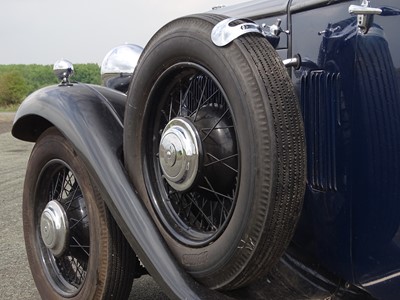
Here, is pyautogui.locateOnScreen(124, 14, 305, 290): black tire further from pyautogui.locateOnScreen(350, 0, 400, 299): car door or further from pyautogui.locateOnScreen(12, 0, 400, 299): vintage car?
pyautogui.locateOnScreen(350, 0, 400, 299): car door

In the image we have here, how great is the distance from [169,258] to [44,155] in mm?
998

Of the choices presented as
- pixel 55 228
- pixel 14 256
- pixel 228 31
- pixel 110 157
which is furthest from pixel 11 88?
pixel 228 31

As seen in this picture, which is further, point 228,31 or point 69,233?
point 69,233

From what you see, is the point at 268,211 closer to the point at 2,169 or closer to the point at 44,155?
the point at 44,155

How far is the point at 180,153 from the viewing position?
76.8 inches

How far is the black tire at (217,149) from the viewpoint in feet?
5.49

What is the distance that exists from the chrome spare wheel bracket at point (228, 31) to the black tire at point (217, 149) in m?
0.02

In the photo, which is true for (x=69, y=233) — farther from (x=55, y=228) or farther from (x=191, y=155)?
(x=191, y=155)

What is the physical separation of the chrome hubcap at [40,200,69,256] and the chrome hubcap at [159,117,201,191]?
2.52 feet

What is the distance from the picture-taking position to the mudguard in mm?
2021

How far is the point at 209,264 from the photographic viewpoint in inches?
74.6

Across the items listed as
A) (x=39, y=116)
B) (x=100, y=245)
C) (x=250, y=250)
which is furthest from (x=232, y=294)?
(x=39, y=116)

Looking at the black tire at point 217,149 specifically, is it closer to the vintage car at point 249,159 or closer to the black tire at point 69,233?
the vintage car at point 249,159

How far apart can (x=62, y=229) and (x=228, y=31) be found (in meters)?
1.32
